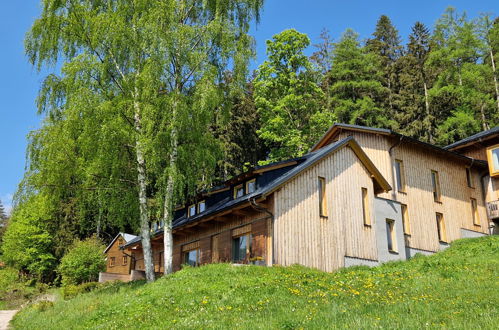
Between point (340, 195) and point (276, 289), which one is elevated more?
point (340, 195)

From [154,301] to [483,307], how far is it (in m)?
8.57

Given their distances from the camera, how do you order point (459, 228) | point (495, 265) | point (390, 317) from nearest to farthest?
point (390, 317), point (495, 265), point (459, 228)

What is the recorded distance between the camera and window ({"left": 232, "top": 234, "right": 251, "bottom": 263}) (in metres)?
20.9

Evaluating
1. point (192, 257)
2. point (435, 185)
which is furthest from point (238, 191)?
point (435, 185)

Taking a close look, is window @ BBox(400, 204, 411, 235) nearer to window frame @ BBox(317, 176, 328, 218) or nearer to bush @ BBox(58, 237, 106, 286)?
window frame @ BBox(317, 176, 328, 218)

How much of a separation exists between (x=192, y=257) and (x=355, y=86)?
27053mm

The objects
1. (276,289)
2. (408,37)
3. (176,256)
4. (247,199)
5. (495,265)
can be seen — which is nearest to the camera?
(276,289)

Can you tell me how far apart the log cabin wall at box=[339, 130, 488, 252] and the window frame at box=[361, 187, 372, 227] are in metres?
2.89

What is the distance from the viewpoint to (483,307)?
10.0 metres

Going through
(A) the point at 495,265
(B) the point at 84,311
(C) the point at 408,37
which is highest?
(C) the point at 408,37

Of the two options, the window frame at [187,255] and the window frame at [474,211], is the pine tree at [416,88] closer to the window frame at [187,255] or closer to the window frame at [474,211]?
the window frame at [474,211]

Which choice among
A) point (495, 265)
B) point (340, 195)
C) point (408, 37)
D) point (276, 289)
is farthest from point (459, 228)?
point (408, 37)

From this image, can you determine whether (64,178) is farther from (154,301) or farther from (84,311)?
(154,301)

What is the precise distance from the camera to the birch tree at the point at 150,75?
1878 cm
